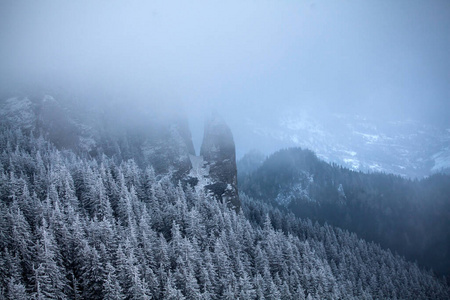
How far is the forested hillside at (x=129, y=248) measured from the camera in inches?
1698

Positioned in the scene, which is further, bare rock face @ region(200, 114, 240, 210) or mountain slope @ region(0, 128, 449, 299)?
bare rock face @ region(200, 114, 240, 210)

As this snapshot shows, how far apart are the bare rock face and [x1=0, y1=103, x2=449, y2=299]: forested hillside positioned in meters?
29.1

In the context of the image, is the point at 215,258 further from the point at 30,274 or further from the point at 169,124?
the point at 169,124

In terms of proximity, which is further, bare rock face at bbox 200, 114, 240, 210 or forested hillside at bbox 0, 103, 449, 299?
bare rock face at bbox 200, 114, 240, 210

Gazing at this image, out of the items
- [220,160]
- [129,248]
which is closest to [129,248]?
[129,248]

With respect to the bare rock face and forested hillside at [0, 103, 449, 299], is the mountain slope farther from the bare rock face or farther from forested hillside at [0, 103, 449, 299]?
the bare rock face

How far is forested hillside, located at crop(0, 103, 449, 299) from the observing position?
43125 millimetres

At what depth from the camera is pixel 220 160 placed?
129500mm

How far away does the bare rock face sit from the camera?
119812 mm

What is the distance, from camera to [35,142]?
100500 mm

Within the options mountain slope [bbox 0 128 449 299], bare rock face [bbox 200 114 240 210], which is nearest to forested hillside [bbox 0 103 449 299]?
mountain slope [bbox 0 128 449 299]

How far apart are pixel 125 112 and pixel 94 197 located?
82.4 metres

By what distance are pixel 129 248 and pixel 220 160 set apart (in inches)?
3207

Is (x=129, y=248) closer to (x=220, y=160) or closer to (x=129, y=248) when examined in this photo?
(x=129, y=248)
